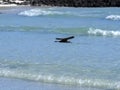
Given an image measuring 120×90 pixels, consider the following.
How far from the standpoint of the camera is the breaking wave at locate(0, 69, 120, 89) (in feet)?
36.6

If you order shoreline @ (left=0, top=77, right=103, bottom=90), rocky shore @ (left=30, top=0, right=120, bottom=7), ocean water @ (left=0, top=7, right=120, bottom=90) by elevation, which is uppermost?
shoreline @ (left=0, top=77, right=103, bottom=90)

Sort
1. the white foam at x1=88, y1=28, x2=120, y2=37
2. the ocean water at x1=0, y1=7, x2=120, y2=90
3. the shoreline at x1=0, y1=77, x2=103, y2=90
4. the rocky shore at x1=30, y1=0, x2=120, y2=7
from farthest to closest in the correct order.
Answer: the rocky shore at x1=30, y1=0, x2=120, y2=7, the white foam at x1=88, y1=28, x2=120, y2=37, the ocean water at x1=0, y1=7, x2=120, y2=90, the shoreline at x1=0, y1=77, x2=103, y2=90

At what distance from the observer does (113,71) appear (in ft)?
41.0

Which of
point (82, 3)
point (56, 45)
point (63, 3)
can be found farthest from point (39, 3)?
point (56, 45)

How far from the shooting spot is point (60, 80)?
1167 centimetres

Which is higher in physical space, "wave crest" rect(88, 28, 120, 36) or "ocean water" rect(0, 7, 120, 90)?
"ocean water" rect(0, 7, 120, 90)

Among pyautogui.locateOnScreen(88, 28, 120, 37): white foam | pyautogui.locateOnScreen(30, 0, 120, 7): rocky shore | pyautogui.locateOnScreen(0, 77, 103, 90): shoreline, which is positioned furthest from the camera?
pyautogui.locateOnScreen(30, 0, 120, 7): rocky shore

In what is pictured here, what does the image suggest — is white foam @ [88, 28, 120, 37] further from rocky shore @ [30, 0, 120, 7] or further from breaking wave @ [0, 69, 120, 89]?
rocky shore @ [30, 0, 120, 7]

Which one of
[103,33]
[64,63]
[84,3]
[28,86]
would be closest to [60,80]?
[28,86]

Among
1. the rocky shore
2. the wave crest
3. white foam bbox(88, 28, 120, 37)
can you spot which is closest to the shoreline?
white foam bbox(88, 28, 120, 37)

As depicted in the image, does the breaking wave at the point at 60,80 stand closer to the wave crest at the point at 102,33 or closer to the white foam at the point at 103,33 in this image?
the white foam at the point at 103,33

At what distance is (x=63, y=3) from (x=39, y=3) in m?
9.69

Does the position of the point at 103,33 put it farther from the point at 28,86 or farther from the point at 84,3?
the point at 84,3

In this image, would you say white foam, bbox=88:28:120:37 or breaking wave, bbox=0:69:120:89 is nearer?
breaking wave, bbox=0:69:120:89
